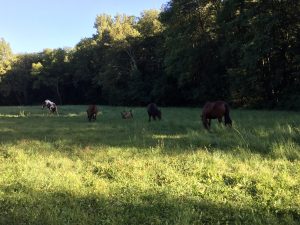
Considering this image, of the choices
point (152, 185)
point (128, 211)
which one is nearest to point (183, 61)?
point (152, 185)

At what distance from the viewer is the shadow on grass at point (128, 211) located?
5883mm

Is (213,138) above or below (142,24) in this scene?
below

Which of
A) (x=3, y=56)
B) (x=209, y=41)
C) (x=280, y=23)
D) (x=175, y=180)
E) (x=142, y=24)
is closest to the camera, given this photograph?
(x=175, y=180)

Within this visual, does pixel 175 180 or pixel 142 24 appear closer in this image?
pixel 175 180

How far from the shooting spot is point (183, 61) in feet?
156

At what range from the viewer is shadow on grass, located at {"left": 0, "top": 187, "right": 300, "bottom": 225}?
19.3ft

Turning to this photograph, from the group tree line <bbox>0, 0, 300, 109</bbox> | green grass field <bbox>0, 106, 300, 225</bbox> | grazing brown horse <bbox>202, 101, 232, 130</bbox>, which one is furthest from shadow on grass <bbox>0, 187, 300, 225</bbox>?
tree line <bbox>0, 0, 300, 109</bbox>

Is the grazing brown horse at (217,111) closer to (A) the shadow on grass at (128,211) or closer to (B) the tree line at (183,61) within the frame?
(A) the shadow on grass at (128,211)

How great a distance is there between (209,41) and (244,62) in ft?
42.6

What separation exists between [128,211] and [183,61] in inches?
1653

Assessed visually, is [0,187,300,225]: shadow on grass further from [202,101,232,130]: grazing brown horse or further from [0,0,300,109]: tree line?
[0,0,300,109]: tree line

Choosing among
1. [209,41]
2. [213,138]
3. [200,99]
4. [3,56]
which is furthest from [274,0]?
[3,56]

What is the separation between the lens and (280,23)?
33531 millimetres

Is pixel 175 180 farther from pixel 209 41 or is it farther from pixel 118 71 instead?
pixel 118 71
